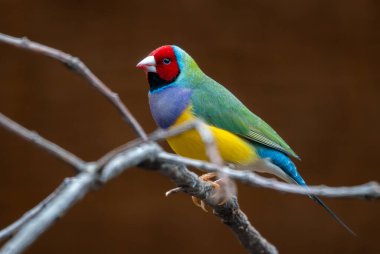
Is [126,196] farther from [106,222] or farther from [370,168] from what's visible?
[370,168]

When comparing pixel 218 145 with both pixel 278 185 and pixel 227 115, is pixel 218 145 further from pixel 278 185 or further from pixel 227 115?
pixel 278 185

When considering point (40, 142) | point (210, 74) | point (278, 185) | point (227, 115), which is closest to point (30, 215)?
point (40, 142)

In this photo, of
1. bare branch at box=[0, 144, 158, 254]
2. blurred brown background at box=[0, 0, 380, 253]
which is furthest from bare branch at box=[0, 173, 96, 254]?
blurred brown background at box=[0, 0, 380, 253]

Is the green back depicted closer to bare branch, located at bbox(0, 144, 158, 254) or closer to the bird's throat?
the bird's throat

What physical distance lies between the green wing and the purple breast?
27 millimetres

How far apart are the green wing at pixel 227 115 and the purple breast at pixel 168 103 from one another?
3 centimetres

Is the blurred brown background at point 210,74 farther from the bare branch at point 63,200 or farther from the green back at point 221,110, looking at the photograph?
the bare branch at point 63,200

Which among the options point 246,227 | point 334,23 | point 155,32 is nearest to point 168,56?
point 246,227

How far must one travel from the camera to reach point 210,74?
284 cm

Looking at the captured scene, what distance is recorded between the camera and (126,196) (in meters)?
2.85

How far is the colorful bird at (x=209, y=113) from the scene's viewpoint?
160cm

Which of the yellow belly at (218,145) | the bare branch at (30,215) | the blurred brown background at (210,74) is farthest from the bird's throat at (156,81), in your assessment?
the bare branch at (30,215)

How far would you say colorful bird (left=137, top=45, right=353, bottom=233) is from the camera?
160 cm

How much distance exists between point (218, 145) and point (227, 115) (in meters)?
0.13
